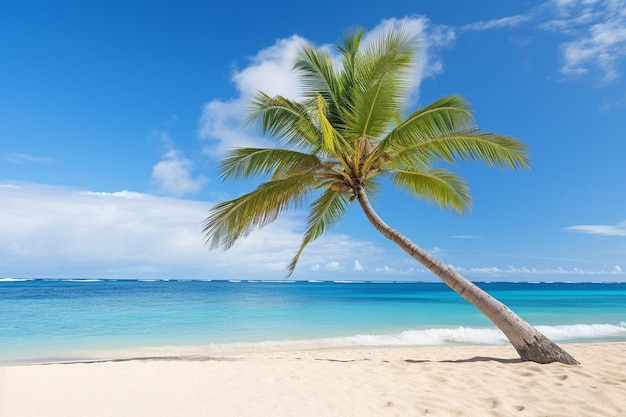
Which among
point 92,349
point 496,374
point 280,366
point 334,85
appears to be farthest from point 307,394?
point 92,349

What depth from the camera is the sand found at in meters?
4.36

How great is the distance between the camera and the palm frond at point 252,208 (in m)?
8.12

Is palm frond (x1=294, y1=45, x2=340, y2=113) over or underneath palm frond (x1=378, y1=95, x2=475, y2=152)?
over

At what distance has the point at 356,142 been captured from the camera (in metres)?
8.37

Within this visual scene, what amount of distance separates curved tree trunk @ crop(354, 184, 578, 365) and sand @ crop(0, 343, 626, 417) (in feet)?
0.85

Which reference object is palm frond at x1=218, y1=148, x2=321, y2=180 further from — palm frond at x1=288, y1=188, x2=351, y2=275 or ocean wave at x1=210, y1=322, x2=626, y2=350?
ocean wave at x1=210, y1=322, x2=626, y2=350

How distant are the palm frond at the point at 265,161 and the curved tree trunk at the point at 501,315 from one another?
7.19ft

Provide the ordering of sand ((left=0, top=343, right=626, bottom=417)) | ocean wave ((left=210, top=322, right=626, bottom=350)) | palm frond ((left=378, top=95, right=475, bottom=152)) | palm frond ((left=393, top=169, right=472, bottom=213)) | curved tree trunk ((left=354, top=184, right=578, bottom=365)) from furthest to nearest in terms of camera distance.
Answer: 1. ocean wave ((left=210, top=322, right=626, bottom=350))
2. palm frond ((left=393, top=169, right=472, bottom=213))
3. palm frond ((left=378, top=95, right=475, bottom=152))
4. curved tree trunk ((left=354, top=184, right=578, bottom=365))
5. sand ((left=0, top=343, right=626, bottom=417))

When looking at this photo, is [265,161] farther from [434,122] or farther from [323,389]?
[323,389]

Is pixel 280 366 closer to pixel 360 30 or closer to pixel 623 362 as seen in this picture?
pixel 623 362

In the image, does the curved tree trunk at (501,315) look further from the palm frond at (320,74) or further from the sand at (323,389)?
the palm frond at (320,74)

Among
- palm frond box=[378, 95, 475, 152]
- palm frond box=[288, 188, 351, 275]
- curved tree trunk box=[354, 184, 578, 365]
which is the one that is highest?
palm frond box=[378, 95, 475, 152]

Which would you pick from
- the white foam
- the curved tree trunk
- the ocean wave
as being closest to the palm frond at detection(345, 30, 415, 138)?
the curved tree trunk

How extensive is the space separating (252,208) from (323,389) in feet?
13.2
